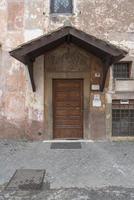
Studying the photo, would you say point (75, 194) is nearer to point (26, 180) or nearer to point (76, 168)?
point (26, 180)

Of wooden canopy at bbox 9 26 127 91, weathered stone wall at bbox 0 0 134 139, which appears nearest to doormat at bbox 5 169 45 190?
wooden canopy at bbox 9 26 127 91

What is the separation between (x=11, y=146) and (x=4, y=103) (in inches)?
68.1

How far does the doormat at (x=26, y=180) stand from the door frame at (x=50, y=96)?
4277 mm

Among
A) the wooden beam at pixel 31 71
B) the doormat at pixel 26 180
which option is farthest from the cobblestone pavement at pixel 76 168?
the wooden beam at pixel 31 71

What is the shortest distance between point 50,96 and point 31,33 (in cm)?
222

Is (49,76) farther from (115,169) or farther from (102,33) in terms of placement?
(115,169)

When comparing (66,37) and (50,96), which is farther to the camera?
(50,96)

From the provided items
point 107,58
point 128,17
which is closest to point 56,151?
point 107,58

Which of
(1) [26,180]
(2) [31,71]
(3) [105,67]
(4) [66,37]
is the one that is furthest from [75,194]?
(2) [31,71]

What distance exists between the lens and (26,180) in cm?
732

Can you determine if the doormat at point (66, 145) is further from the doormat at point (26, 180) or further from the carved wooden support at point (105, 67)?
the doormat at point (26, 180)

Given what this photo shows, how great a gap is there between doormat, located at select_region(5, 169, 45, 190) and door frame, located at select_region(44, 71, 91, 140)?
168 inches

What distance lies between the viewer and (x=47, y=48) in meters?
11.7

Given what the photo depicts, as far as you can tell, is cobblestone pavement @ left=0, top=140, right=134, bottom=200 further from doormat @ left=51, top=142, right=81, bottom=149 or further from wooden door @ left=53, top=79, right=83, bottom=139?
wooden door @ left=53, top=79, right=83, bottom=139
